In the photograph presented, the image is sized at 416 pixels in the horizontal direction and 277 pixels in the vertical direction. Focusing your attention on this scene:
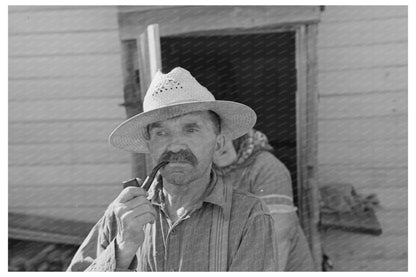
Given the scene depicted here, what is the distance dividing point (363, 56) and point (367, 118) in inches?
22.8

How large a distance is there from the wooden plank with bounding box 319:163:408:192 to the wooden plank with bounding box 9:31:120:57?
2331mm

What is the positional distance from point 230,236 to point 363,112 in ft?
11.6

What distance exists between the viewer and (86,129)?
5859 mm

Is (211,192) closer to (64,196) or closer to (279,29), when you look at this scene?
(279,29)

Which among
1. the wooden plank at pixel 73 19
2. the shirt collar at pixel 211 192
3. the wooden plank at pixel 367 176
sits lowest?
the wooden plank at pixel 367 176

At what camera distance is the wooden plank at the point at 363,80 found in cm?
561

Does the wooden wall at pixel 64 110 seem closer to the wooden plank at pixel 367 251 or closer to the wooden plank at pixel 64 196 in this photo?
the wooden plank at pixel 64 196

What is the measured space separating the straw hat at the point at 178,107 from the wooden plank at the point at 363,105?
116 inches

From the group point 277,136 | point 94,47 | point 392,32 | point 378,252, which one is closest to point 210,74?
point 277,136

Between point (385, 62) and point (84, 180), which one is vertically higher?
point (385, 62)

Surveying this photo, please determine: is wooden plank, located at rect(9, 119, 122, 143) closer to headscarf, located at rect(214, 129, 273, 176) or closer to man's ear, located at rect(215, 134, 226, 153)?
headscarf, located at rect(214, 129, 273, 176)

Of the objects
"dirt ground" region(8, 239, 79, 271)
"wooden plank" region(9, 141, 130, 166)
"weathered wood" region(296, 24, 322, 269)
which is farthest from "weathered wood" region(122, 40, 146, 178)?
A: "dirt ground" region(8, 239, 79, 271)

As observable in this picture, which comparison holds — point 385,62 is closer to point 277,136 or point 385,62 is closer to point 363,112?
point 363,112

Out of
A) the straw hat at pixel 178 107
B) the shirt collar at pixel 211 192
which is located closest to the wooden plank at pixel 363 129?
the straw hat at pixel 178 107
